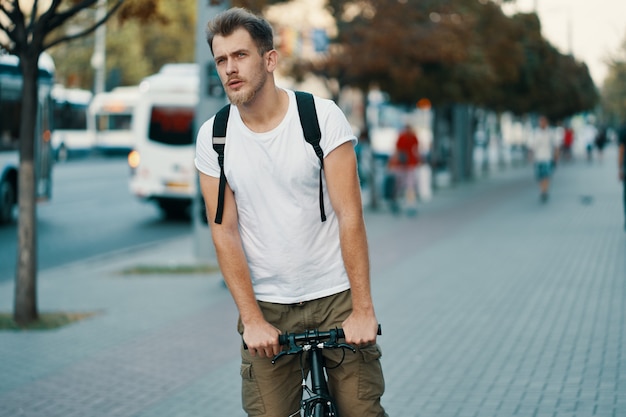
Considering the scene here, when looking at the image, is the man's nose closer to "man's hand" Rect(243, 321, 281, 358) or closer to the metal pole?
"man's hand" Rect(243, 321, 281, 358)

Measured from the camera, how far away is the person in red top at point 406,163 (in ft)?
72.7

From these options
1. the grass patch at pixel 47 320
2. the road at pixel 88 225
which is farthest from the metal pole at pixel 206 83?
the grass patch at pixel 47 320

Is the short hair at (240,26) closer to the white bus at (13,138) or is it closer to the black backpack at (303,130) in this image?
the black backpack at (303,130)

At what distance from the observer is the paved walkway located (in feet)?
21.9

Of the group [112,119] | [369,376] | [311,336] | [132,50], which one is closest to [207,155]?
[311,336]

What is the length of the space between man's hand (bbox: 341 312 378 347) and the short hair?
0.86 m

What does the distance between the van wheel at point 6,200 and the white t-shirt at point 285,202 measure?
1705cm

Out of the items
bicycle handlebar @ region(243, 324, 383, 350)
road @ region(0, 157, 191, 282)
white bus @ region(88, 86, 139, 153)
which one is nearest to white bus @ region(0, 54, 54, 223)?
road @ region(0, 157, 191, 282)

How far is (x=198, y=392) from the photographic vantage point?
7.01 m

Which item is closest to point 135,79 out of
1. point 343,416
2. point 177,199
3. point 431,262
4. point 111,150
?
point 111,150

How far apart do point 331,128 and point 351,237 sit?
1.12 feet

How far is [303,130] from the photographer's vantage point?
11.6 feet

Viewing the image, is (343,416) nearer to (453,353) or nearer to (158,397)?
(158,397)

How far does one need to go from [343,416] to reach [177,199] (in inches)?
711
